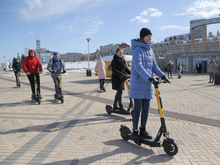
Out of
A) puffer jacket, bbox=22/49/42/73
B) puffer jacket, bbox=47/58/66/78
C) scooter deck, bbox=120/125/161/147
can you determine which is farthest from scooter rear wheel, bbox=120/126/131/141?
puffer jacket, bbox=22/49/42/73

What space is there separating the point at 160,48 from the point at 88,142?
335ft

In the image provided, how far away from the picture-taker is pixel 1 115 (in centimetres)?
548

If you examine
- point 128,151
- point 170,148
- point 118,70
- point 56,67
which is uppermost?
point 56,67

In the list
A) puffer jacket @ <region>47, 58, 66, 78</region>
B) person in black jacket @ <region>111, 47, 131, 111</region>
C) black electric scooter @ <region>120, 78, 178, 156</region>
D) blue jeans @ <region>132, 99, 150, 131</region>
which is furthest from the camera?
puffer jacket @ <region>47, 58, 66, 78</region>

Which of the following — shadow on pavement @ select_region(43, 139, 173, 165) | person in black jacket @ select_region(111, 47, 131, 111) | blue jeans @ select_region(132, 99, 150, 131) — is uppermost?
person in black jacket @ select_region(111, 47, 131, 111)

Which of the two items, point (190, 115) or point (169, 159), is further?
point (190, 115)

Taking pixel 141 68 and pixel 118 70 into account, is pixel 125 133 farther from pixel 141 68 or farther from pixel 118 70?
pixel 118 70

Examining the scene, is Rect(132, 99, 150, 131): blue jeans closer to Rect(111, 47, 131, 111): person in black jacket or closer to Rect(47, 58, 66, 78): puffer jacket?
Rect(111, 47, 131, 111): person in black jacket

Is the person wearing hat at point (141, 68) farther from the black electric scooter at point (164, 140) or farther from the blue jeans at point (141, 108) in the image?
the black electric scooter at point (164, 140)

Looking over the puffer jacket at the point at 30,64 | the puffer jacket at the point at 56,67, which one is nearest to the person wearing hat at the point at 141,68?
the puffer jacket at the point at 56,67

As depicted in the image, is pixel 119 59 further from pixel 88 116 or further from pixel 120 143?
pixel 120 143

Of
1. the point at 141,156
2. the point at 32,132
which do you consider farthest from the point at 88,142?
the point at 32,132

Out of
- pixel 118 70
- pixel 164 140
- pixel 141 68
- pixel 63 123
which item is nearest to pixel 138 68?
pixel 141 68

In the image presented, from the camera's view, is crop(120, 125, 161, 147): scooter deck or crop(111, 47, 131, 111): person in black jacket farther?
crop(111, 47, 131, 111): person in black jacket
